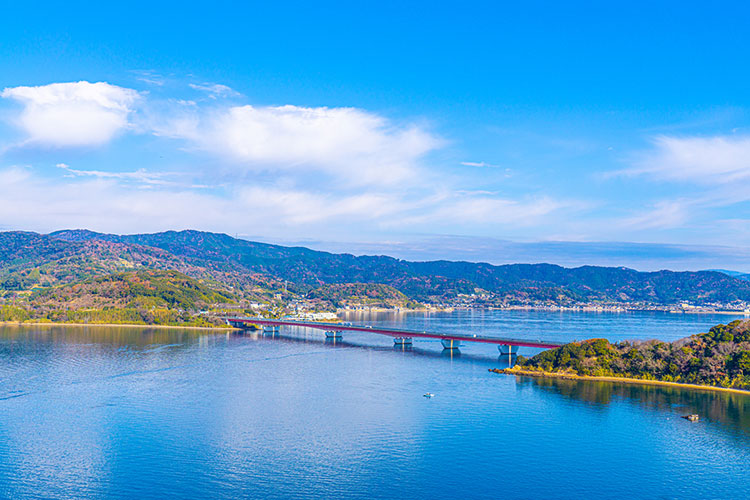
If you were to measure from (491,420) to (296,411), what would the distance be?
58.2 ft

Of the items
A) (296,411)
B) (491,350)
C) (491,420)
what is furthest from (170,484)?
(491,350)

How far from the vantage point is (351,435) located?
46.4 meters

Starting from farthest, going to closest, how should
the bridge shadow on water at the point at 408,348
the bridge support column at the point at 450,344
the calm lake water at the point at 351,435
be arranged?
the bridge support column at the point at 450,344 < the bridge shadow on water at the point at 408,348 < the calm lake water at the point at 351,435

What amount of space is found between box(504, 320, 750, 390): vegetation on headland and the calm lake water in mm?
4985

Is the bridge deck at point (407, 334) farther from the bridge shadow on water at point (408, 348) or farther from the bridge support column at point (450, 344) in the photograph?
the bridge shadow on water at point (408, 348)

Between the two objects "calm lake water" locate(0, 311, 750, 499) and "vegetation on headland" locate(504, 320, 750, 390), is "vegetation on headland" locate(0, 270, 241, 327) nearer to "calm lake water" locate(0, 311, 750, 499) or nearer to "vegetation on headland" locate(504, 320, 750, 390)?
"calm lake water" locate(0, 311, 750, 499)

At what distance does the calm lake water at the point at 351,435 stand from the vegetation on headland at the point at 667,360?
499cm

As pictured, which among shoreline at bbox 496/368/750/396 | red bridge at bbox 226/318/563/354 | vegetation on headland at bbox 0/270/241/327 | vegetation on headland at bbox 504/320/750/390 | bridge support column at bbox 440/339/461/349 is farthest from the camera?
vegetation on headland at bbox 0/270/241/327

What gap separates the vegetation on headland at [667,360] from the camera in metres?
68.8

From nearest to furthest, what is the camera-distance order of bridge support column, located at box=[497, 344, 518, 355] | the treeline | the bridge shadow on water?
the bridge shadow on water < bridge support column, located at box=[497, 344, 518, 355] < the treeline

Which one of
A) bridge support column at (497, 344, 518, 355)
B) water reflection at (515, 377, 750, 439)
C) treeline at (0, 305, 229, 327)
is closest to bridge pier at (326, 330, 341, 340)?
treeline at (0, 305, 229, 327)

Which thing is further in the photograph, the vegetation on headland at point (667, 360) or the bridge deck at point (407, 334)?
the bridge deck at point (407, 334)

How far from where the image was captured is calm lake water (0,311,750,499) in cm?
3638

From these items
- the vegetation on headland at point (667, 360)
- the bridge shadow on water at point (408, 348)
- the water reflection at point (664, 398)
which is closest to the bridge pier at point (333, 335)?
the bridge shadow on water at point (408, 348)
